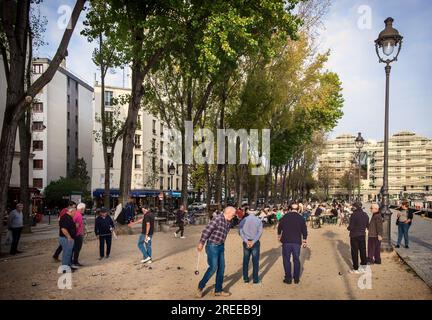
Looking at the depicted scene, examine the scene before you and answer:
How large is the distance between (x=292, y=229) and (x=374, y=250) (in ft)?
13.5

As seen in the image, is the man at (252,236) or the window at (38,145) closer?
the man at (252,236)

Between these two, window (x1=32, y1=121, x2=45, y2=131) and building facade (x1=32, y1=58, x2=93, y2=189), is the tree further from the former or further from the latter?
window (x1=32, y1=121, x2=45, y2=131)

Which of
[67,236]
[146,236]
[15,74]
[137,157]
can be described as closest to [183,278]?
[146,236]

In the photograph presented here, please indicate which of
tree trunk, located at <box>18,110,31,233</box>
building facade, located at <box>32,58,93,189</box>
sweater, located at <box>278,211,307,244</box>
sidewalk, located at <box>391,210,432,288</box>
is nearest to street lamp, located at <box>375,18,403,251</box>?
sidewalk, located at <box>391,210,432,288</box>

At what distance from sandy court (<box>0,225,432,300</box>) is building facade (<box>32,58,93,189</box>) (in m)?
44.0

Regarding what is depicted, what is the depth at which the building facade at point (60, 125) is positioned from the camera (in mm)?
58969

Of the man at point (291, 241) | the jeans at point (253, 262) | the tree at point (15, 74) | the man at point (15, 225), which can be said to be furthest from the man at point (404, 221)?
the man at point (15, 225)

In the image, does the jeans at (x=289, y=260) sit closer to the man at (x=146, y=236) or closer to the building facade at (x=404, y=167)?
the man at (x=146, y=236)

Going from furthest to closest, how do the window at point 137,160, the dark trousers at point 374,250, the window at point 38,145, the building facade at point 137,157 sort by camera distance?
the window at point 137,160 < the building facade at point 137,157 < the window at point 38,145 < the dark trousers at point 374,250

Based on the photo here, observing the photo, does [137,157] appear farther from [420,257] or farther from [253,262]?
[253,262]

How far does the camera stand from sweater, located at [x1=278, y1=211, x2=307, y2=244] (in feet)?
32.3

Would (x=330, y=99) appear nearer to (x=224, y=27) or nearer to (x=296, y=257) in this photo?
(x=224, y=27)

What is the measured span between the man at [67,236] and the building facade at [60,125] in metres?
45.1
